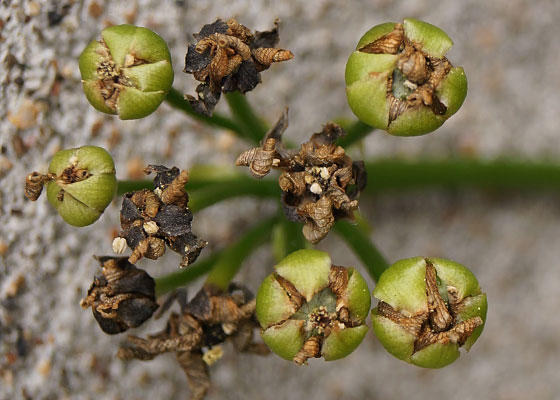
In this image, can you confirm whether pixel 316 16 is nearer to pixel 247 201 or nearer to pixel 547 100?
pixel 247 201

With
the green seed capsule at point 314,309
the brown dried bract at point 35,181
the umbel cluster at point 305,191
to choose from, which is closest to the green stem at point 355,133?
the umbel cluster at point 305,191

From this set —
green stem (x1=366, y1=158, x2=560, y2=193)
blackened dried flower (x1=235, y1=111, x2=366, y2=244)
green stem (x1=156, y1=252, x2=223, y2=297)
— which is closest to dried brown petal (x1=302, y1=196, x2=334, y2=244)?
blackened dried flower (x1=235, y1=111, x2=366, y2=244)

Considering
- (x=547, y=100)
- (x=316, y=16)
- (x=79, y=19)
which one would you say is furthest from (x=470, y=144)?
(x=79, y=19)

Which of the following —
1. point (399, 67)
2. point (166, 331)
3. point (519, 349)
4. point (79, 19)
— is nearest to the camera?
point (399, 67)

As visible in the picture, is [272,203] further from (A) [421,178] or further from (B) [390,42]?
(B) [390,42]

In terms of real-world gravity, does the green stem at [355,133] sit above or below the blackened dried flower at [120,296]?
above

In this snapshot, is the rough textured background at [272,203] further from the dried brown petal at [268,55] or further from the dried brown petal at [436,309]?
the dried brown petal at [436,309]

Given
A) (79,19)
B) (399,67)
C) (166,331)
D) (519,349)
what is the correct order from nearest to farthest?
(399,67), (166,331), (79,19), (519,349)
